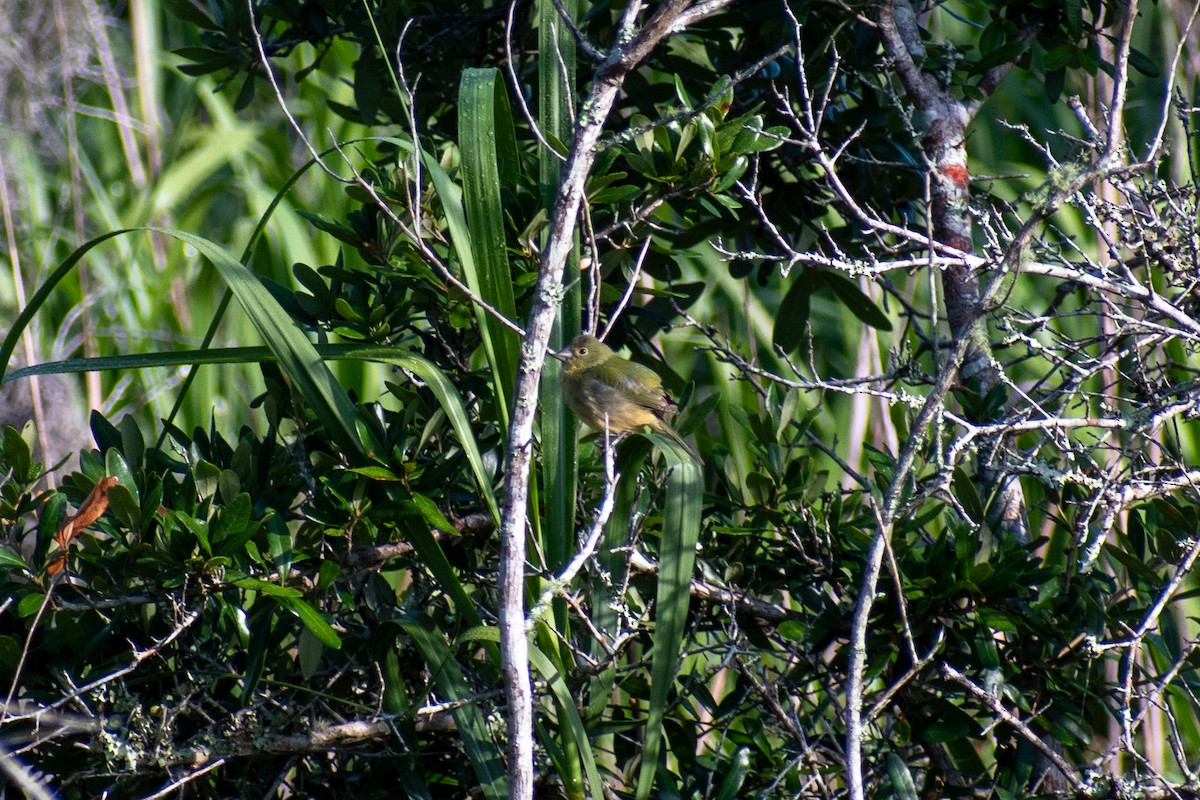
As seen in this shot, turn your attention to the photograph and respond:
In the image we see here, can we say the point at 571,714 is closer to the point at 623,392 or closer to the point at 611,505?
the point at 611,505

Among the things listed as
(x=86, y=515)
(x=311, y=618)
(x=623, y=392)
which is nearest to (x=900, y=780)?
(x=311, y=618)

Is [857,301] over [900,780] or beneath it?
over

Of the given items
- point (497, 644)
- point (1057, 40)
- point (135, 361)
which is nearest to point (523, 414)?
point (497, 644)

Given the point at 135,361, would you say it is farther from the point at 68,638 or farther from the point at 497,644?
the point at 497,644

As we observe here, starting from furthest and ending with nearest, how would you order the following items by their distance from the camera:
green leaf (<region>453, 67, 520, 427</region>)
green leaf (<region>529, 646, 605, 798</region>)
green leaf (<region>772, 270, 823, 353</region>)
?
1. green leaf (<region>772, 270, 823, 353</region>)
2. green leaf (<region>453, 67, 520, 427</region>)
3. green leaf (<region>529, 646, 605, 798</region>)

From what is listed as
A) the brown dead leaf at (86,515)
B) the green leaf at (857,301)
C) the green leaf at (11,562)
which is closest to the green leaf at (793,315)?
the green leaf at (857,301)

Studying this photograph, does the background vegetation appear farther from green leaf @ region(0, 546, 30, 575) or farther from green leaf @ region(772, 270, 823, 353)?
green leaf @ region(772, 270, 823, 353)

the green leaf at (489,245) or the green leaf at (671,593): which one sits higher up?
the green leaf at (489,245)

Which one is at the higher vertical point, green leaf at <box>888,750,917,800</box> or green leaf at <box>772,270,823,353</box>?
green leaf at <box>772,270,823,353</box>

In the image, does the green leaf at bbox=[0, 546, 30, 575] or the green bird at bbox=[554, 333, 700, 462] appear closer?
the green leaf at bbox=[0, 546, 30, 575]

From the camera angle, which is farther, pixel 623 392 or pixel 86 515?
pixel 623 392

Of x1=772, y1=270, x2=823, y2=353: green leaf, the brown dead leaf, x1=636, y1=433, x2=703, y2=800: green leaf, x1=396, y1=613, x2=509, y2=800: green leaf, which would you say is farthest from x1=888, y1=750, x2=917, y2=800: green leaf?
the brown dead leaf

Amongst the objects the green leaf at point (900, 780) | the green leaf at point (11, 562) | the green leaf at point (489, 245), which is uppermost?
the green leaf at point (489, 245)

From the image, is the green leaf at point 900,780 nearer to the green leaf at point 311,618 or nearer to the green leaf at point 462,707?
Answer: the green leaf at point 462,707
